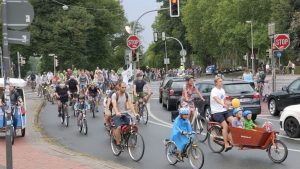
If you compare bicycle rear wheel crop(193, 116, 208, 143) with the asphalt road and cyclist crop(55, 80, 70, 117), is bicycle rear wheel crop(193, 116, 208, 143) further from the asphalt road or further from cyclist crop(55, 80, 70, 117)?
cyclist crop(55, 80, 70, 117)

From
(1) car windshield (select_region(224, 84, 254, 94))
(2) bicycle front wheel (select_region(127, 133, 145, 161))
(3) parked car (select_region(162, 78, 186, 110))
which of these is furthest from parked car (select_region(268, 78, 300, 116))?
(2) bicycle front wheel (select_region(127, 133, 145, 161))

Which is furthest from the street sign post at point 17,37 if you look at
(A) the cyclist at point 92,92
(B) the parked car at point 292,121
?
(A) the cyclist at point 92,92

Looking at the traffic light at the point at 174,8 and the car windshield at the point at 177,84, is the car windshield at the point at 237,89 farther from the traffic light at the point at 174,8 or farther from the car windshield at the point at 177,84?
the traffic light at the point at 174,8

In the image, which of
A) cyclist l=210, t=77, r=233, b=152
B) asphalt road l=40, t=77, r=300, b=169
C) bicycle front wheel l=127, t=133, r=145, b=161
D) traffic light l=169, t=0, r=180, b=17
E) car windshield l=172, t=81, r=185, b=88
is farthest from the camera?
traffic light l=169, t=0, r=180, b=17

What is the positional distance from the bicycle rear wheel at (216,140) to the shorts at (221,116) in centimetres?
20

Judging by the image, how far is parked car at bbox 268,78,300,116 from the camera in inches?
809

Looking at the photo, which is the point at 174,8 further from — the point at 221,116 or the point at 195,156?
the point at 195,156

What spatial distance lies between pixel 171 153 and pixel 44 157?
2826 millimetres

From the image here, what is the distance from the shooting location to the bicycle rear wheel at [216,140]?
12.8m

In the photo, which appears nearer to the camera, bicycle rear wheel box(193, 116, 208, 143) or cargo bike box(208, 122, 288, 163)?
cargo bike box(208, 122, 288, 163)

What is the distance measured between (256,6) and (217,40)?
34.2 ft

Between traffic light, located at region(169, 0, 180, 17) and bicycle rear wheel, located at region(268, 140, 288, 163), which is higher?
traffic light, located at region(169, 0, 180, 17)

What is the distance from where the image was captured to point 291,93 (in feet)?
68.0

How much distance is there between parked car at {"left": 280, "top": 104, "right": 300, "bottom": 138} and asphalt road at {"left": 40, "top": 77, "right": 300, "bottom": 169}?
0.27 meters
